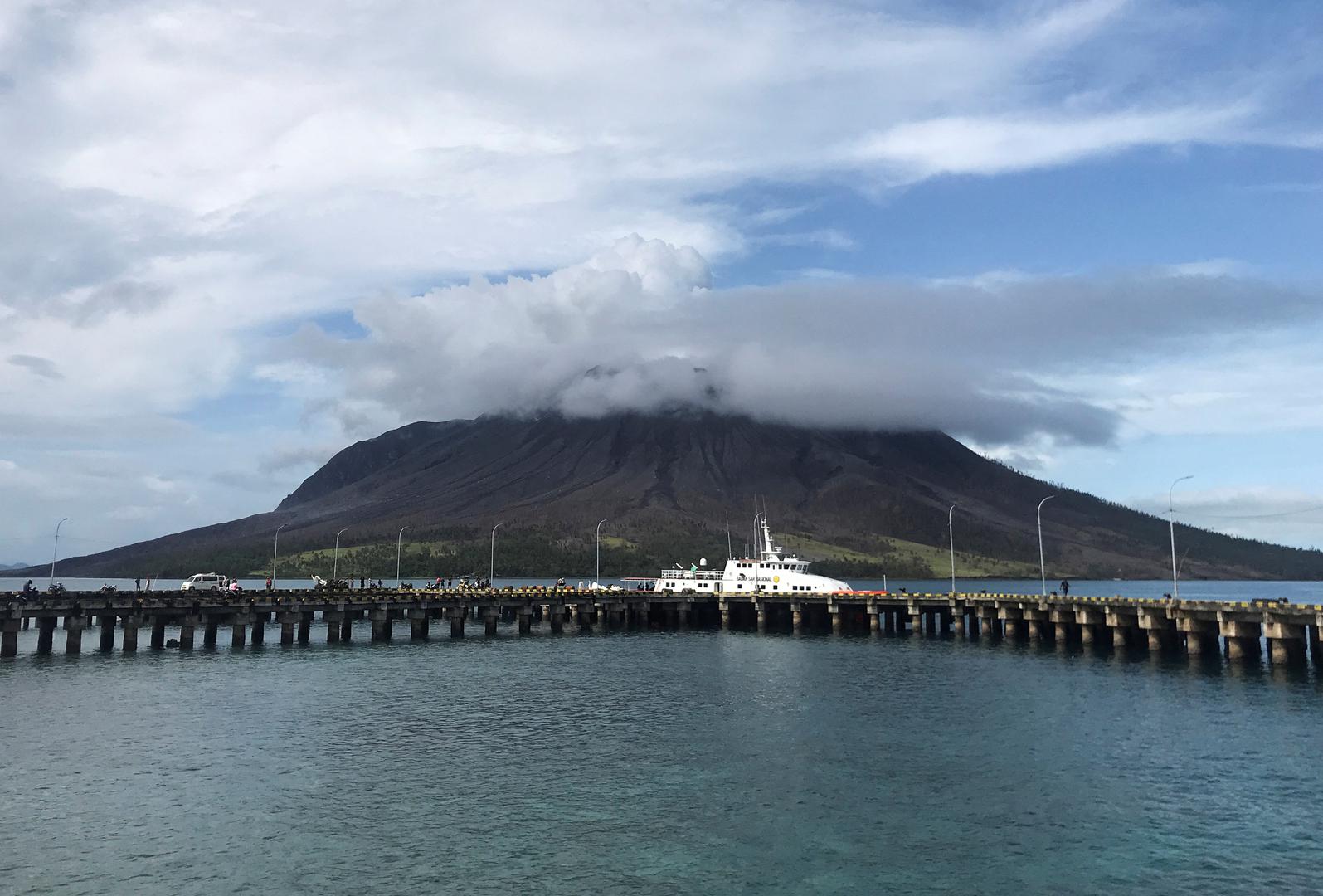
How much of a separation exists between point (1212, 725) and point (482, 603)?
7717cm

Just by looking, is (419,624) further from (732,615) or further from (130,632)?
(732,615)

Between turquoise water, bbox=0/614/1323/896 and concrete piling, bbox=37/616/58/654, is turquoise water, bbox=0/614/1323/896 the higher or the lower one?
the lower one

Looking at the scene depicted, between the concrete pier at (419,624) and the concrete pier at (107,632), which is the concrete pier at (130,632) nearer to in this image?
the concrete pier at (107,632)

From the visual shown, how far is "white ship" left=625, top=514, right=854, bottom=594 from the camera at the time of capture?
127000 mm

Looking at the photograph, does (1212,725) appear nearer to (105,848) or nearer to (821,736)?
(821,736)

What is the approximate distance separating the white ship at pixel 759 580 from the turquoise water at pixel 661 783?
52440 mm

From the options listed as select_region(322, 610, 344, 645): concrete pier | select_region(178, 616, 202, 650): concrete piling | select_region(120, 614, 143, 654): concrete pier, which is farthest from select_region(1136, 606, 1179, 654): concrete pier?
select_region(120, 614, 143, 654): concrete pier

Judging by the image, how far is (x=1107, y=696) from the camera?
62625mm

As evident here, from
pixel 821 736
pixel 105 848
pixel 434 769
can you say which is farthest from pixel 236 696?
pixel 821 736

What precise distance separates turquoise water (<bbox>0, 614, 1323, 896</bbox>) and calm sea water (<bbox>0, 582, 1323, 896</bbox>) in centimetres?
18

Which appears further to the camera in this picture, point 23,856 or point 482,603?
point 482,603

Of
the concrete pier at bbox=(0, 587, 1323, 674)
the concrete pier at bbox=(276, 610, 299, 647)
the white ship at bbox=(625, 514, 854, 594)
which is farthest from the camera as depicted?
the white ship at bbox=(625, 514, 854, 594)

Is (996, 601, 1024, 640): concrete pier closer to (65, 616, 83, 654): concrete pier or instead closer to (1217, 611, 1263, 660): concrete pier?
(1217, 611, 1263, 660): concrete pier

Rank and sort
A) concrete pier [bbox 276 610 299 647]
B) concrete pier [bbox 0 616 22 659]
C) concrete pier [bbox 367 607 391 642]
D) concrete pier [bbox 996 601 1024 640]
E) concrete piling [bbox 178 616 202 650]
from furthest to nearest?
1. concrete pier [bbox 996 601 1024 640]
2. concrete pier [bbox 367 607 391 642]
3. concrete pier [bbox 276 610 299 647]
4. concrete piling [bbox 178 616 202 650]
5. concrete pier [bbox 0 616 22 659]
